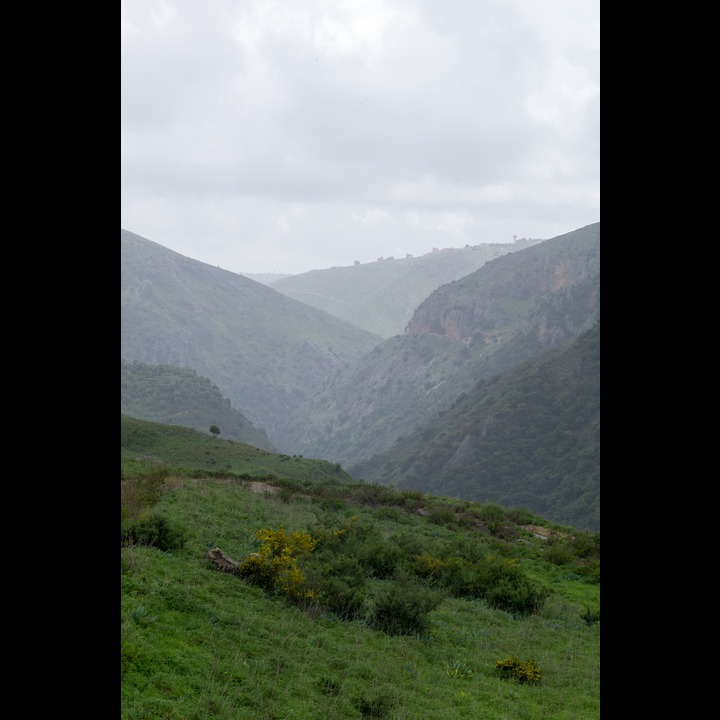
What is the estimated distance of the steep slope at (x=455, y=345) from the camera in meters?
126

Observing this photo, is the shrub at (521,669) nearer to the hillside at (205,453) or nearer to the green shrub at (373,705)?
the green shrub at (373,705)

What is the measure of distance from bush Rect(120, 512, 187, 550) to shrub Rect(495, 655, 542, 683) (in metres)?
5.46

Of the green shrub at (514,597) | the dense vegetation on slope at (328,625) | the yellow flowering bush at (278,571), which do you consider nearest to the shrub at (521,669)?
the dense vegetation on slope at (328,625)

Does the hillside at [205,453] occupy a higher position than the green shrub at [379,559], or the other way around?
the green shrub at [379,559]

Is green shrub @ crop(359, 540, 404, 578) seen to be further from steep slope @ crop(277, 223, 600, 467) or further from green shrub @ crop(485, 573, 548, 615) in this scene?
steep slope @ crop(277, 223, 600, 467)

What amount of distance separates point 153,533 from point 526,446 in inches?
2957

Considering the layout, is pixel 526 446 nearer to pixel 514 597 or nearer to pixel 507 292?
pixel 514 597

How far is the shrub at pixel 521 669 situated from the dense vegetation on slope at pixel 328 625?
1.0 inches

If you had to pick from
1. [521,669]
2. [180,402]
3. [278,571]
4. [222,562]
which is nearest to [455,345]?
[180,402]
